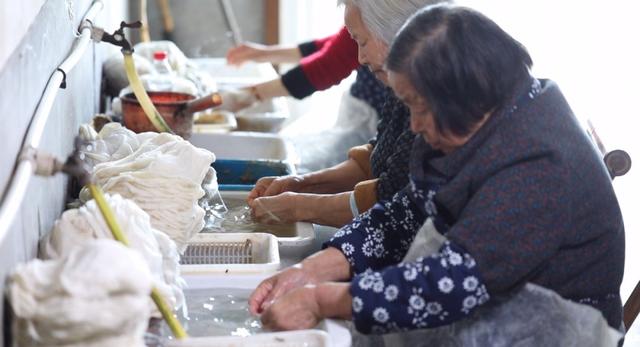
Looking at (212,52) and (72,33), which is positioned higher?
(72,33)

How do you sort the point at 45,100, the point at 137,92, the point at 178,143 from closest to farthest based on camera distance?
the point at 45,100, the point at 178,143, the point at 137,92

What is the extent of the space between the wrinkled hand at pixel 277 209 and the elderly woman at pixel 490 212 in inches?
25.9

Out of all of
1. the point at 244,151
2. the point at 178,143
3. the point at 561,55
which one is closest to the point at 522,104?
the point at 178,143

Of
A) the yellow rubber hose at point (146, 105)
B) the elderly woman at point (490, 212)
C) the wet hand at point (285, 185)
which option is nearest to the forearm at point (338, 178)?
the wet hand at point (285, 185)

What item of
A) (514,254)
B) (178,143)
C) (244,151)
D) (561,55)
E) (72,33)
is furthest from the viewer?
(561,55)

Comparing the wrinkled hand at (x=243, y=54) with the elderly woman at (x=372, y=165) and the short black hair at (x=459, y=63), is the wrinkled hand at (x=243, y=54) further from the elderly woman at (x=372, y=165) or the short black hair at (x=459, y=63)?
the short black hair at (x=459, y=63)

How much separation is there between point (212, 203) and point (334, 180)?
48 cm

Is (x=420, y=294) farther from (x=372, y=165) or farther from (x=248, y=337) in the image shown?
(x=372, y=165)

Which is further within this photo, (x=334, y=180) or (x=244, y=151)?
(x=244, y=151)

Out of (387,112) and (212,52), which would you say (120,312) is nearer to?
(387,112)

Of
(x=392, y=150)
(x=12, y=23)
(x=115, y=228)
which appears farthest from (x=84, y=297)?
(x=392, y=150)

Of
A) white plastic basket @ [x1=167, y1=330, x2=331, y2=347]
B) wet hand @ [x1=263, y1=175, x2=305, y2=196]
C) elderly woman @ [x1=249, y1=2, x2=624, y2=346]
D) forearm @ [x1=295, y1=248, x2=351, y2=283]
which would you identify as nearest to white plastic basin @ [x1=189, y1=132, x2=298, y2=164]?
wet hand @ [x1=263, y1=175, x2=305, y2=196]

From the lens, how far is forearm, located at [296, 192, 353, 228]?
248cm

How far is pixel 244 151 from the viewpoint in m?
3.33
